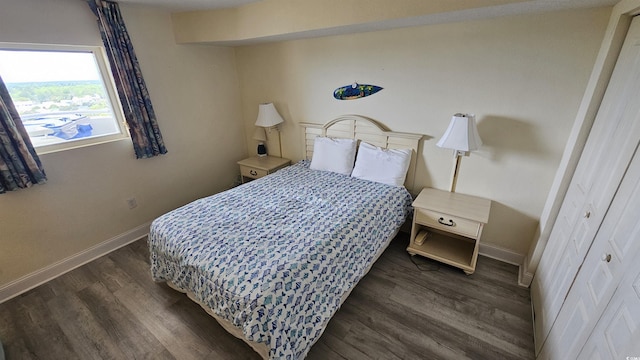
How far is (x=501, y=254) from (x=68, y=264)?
3.94 metres

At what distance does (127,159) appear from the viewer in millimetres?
2578

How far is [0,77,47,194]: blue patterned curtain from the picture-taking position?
5.94 feet

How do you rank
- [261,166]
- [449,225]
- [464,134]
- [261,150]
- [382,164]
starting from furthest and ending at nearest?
[261,150]
[261,166]
[382,164]
[449,225]
[464,134]

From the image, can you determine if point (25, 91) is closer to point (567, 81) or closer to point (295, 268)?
point (295, 268)

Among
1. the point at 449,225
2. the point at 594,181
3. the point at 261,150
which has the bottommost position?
the point at 449,225

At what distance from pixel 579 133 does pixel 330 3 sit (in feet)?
6.33

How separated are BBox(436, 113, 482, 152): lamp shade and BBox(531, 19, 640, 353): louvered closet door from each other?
62 centimetres

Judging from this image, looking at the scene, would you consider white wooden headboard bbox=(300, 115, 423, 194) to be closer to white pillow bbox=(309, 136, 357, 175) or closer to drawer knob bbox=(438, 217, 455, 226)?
white pillow bbox=(309, 136, 357, 175)

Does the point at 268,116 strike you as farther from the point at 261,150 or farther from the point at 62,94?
the point at 62,94

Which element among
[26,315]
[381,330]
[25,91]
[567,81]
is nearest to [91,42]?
[25,91]

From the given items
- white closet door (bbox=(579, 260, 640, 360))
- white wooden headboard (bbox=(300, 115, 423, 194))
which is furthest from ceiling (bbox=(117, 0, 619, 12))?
white closet door (bbox=(579, 260, 640, 360))

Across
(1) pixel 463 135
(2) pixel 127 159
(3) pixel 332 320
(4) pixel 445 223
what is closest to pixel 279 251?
(3) pixel 332 320

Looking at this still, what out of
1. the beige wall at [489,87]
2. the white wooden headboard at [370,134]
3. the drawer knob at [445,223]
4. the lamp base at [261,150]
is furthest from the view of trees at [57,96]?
the drawer knob at [445,223]

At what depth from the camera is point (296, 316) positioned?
1368 millimetres
